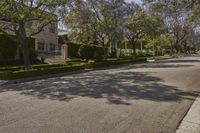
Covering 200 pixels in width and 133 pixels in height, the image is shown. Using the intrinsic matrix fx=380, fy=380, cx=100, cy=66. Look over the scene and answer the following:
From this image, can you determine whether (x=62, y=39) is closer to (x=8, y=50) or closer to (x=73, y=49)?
(x=73, y=49)

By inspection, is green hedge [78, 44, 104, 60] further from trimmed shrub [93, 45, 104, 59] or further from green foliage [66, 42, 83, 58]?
green foliage [66, 42, 83, 58]

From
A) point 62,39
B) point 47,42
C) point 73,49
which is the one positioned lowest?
point 73,49

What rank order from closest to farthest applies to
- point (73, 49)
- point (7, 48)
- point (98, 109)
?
point (98, 109), point (7, 48), point (73, 49)

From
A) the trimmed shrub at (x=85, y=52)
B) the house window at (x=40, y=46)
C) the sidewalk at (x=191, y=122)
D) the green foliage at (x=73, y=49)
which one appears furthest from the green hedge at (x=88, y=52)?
the sidewalk at (x=191, y=122)

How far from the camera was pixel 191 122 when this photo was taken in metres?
9.43

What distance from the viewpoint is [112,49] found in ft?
207

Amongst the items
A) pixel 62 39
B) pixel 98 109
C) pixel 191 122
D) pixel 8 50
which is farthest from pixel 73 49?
pixel 191 122

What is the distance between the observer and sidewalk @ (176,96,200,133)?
8.59 metres

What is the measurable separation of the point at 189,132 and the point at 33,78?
16127 mm

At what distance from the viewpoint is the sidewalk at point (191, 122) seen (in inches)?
338

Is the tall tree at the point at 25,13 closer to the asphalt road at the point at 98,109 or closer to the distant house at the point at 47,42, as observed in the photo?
the asphalt road at the point at 98,109

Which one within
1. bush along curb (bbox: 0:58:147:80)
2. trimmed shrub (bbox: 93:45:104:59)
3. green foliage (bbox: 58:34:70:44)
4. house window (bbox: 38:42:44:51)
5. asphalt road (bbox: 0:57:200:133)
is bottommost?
asphalt road (bbox: 0:57:200:133)

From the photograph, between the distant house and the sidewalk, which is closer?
the sidewalk

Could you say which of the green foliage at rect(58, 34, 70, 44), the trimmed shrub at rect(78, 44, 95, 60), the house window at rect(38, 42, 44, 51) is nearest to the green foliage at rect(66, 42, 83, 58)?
the trimmed shrub at rect(78, 44, 95, 60)
